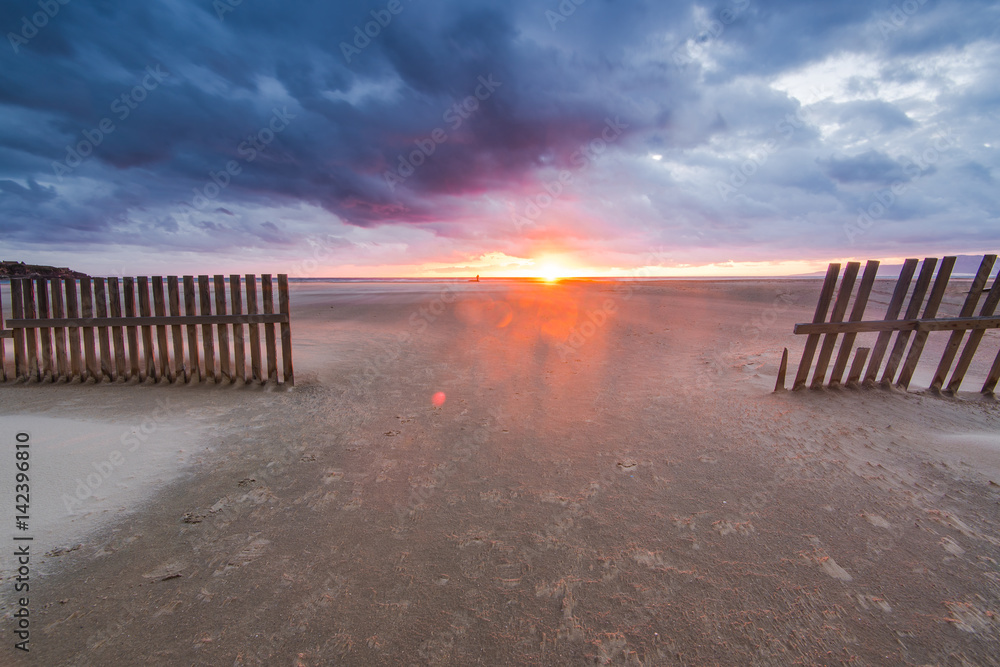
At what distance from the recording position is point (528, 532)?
298 centimetres

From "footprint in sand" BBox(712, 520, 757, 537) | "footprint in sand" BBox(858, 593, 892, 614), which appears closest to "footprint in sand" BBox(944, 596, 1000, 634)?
"footprint in sand" BBox(858, 593, 892, 614)

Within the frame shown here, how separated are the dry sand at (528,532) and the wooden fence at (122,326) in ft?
1.55

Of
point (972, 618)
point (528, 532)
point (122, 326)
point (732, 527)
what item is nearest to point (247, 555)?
point (528, 532)

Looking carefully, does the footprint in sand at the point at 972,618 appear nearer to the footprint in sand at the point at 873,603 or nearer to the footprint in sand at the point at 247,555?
the footprint in sand at the point at 873,603

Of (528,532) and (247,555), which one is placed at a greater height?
(528,532)

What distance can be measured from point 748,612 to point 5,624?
407cm

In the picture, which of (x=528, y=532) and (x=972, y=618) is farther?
(x=528, y=532)

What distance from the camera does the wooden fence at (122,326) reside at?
6.46m

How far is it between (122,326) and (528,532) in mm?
7489

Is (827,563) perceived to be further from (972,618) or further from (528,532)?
(528,532)

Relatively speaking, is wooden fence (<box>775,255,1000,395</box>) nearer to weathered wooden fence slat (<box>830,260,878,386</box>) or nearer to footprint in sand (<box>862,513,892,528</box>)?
weathered wooden fence slat (<box>830,260,878,386</box>)

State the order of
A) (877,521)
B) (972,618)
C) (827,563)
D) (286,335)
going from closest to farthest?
1. (972,618)
2. (827,563)
3. (877,521)
4. (286,335)

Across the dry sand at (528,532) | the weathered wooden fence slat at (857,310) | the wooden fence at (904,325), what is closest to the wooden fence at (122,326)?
the dry sand at (528,532)

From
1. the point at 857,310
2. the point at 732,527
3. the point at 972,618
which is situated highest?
the point at 857,310
